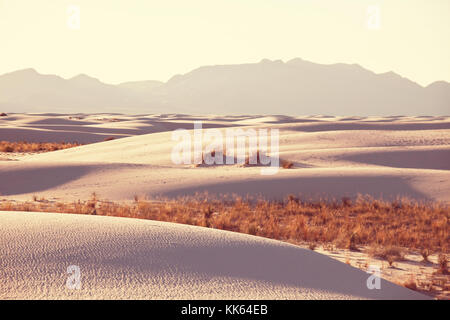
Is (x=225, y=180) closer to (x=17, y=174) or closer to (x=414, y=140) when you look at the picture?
(x=17, y=174)

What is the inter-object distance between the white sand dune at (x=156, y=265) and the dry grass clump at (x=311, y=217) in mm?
2420

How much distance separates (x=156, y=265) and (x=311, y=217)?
631 cm

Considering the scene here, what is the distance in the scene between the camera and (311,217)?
1084 centimetres

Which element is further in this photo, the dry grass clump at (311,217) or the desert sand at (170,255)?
the dry grass clump at (311,217)

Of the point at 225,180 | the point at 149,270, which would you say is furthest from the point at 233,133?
the point at 149,270

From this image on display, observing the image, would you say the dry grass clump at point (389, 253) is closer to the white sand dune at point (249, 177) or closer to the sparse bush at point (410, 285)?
the sparse bush at point (410, 285)

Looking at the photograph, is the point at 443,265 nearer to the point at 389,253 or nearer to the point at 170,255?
the point at 389,253

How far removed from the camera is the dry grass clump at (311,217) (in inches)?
351

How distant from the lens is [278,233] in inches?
363

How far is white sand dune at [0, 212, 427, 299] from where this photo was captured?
4285mm

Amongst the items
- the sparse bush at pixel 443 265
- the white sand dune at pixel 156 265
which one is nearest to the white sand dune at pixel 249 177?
the sparse bush at pixel 443 265

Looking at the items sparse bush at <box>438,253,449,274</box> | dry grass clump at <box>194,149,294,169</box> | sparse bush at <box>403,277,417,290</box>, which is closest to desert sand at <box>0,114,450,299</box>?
sparse bush at <box>403,277,417,290</box>

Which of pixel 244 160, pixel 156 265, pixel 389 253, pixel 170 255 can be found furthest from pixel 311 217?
pixel 244 160

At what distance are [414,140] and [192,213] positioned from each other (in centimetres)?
1719
